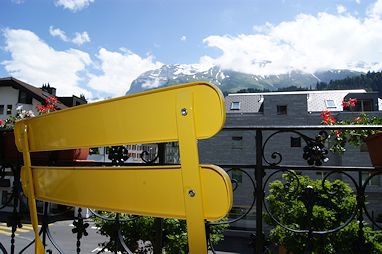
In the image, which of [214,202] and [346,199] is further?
[346,199]

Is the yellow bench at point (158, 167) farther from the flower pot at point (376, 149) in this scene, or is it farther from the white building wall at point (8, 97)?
the white building wall at point (8, 97)

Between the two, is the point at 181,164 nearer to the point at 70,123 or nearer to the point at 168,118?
the point at 168,118

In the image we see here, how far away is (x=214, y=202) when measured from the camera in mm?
548

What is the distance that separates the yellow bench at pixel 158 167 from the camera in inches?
21.8

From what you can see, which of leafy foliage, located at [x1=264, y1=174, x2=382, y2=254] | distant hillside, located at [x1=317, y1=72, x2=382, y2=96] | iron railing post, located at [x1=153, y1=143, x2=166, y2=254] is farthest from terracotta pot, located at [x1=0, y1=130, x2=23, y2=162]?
distant hillside, located at [x1=317, y1=72, x2=382, y2=96]

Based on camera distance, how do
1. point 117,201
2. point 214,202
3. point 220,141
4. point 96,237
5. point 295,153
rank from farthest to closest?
point 220,141, point 295,153, point 96,237, point 117,201, point 214,202

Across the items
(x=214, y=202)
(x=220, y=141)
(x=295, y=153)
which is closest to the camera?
(x=214, y=202)

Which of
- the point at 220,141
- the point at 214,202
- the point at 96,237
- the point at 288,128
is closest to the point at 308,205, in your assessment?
the point at 288,128

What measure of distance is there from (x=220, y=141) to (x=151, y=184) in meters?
26.2

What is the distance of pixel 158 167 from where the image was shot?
0.59 m

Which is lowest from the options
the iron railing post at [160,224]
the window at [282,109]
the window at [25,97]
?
the iron railing post at [160,224]

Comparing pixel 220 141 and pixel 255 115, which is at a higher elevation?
pixel 255 115

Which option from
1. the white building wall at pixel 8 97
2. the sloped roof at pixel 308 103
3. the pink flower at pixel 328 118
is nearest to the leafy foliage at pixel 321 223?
the pink flower at pixel 328 118

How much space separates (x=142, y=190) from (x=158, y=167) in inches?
2.4
